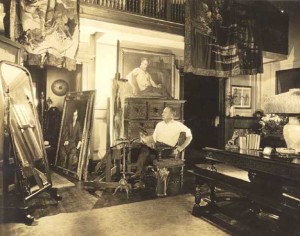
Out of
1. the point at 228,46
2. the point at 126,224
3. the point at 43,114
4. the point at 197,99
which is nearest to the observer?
the point at 126,224

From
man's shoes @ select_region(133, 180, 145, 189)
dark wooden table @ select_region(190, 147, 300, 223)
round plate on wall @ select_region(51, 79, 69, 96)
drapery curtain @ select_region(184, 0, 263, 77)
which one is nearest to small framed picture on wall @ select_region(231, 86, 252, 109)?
drapery curtain @ select_region(184, 0, 263, 77)

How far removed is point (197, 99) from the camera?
991 centimetres

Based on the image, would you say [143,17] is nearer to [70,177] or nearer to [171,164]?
[171,164]

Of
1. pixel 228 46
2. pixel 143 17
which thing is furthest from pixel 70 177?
pixel 228 46

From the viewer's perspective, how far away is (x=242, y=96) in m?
9.25

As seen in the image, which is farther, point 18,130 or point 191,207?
point 191,207

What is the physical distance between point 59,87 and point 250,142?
784 cm

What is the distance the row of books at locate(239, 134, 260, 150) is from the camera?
12.8 ft

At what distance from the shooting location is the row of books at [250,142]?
3.89m

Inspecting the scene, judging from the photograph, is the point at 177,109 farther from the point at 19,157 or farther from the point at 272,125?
the point at 19,157

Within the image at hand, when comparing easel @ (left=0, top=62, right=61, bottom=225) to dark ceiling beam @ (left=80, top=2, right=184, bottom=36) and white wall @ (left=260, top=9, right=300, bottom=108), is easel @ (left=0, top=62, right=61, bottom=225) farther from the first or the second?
white wall @ (left=260, top=9, right=300, bottom=108)

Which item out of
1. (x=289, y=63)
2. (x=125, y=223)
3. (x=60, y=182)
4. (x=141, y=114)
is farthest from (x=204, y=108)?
(x=125, y=223)

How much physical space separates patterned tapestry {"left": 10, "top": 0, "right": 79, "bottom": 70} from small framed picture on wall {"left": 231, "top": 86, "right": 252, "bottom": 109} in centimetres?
559

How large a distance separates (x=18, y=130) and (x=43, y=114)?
527 centimetres
